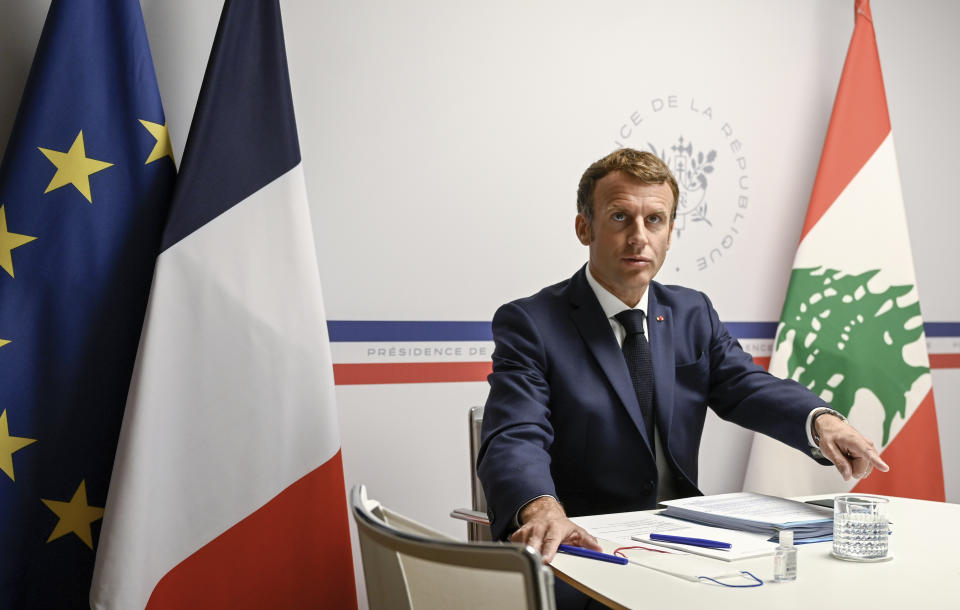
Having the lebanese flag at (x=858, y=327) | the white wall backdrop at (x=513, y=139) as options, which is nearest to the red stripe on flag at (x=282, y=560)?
the white wall backdrop at (x=513, y=139)

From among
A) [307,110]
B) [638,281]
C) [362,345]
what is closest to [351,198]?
[307,110]

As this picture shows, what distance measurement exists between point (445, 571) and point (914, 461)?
3.04 m

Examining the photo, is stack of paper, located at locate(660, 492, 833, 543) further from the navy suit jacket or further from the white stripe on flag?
the white stripe on flag

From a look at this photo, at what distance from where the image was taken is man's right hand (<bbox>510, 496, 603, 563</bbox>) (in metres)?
1.35

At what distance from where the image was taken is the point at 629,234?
2141mm

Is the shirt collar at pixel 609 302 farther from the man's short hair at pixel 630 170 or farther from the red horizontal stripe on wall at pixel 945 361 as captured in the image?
the red horizontal stripe on wall at pixel 945 361

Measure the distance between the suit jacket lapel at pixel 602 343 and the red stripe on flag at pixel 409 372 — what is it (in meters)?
0.90

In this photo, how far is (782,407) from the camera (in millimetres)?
2006

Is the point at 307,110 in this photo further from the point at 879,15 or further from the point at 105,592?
the point at 879,15

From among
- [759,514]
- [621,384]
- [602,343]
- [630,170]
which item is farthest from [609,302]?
[759,514]

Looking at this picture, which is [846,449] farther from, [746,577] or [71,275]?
[71,275]

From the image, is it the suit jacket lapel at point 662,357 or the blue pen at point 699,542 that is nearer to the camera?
the blue pen at point 699,542

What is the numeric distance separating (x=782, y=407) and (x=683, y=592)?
0.99 meters

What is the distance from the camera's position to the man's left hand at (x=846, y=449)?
67.4 inches
